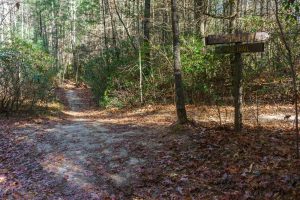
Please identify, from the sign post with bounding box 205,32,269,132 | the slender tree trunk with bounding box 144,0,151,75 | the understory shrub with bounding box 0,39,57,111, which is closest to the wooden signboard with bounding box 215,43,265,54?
the sign post with bounding box 205,32,269,132

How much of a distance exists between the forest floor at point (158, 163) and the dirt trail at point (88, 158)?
0.07ft

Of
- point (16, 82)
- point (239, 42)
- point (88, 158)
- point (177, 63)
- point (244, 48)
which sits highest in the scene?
point (239, 42)

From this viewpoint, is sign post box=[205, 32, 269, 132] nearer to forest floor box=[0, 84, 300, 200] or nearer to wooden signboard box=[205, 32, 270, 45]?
wooden signboard box=[205, 32, 270, 45]

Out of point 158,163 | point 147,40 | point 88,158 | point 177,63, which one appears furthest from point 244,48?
point 147,40

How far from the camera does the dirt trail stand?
6711 millimetres

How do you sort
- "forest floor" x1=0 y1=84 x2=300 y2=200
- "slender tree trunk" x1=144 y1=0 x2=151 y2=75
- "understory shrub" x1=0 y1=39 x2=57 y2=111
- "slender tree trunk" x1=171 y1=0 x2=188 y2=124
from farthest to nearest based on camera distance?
"slender tree trunk" x1=144 y1=0 x2=151 y2=75 < "understory shrub" x1=0 y1=39 x2=57 y2=111 < "slender tree trunk" x1=171 y1=0 x2=188 y2=124 < "forest floor" x1=0 y1=84 x2=300 y2=200

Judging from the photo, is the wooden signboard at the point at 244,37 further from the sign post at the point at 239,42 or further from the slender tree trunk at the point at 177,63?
the slender tree trunk at the point at 177,63

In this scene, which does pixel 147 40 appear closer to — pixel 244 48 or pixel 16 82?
pixel 16 82

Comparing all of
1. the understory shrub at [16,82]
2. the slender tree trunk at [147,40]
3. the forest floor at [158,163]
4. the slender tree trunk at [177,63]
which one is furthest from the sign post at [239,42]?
the understory shrub at [16,82]

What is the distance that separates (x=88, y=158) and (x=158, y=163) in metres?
1.91

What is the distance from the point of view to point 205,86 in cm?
1349

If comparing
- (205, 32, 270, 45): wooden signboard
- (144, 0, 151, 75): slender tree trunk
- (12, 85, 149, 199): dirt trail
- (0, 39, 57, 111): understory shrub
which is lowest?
(12, 85, 149, 199): dirt trail

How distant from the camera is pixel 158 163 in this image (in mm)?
7234

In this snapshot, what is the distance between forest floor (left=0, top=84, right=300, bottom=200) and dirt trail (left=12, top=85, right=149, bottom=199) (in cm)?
2
